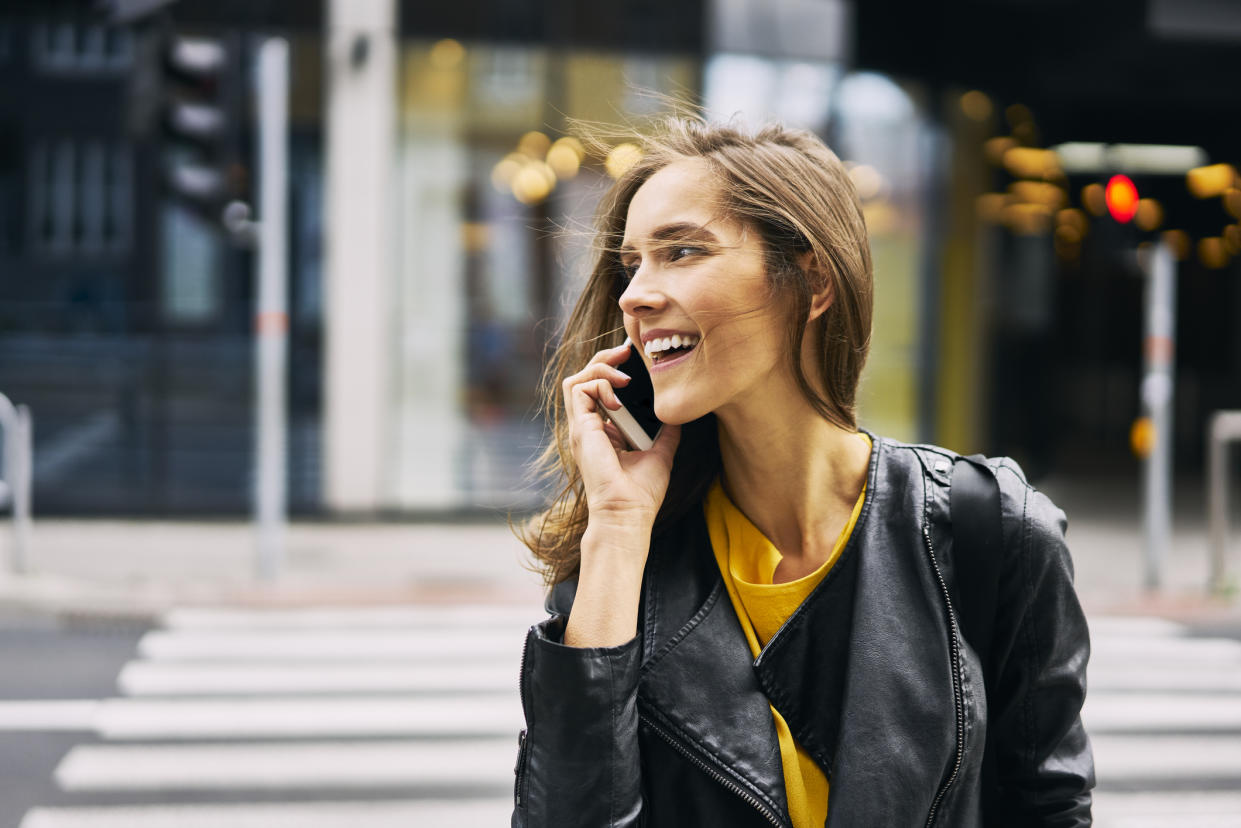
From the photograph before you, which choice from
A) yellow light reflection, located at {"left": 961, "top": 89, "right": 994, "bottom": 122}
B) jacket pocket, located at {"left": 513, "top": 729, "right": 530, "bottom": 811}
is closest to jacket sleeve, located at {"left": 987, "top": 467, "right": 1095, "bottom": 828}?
jacket pocket, located at {"left": 513, "top": 729, "right": 530, "bottom": 811}

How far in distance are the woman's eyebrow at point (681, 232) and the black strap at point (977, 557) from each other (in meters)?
0.46

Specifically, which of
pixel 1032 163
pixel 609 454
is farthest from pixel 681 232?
pixel 1032 163

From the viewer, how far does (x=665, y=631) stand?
1709 millimetres

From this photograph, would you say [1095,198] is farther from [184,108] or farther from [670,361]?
[670,361]

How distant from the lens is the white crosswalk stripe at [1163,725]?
5547 mm

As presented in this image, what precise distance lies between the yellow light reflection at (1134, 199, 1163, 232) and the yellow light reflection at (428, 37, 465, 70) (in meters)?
7.07

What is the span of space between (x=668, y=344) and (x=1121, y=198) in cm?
960

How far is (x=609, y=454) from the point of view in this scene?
70.4 inches

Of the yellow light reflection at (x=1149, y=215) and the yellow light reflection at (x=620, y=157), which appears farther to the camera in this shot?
the yellow light reflection at (x=1149, y=215)

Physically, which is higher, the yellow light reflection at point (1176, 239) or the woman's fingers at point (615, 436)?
the yellow light reflection at point (1176, 239)

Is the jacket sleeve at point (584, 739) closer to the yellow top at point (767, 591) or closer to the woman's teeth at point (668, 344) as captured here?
the yellow top at point (767, 591)

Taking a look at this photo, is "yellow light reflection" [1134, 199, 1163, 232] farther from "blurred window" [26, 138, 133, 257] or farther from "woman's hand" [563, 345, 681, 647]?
"blurred window" [26, 138, 133, 257]

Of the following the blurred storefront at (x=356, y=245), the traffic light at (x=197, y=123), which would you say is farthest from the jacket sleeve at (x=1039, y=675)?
the blurred storefront at (x=356, y=245)

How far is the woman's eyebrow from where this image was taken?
67.1 inches
